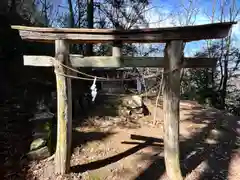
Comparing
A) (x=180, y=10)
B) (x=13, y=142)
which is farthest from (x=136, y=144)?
(x=180, y=10)

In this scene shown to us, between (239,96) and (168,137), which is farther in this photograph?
(239,96)

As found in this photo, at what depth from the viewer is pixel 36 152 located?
3652 mm

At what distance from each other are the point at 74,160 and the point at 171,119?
1813 millimetres

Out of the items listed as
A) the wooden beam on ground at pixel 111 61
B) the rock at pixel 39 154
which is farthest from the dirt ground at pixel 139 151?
the wooden beam on ground at pixel 111 61

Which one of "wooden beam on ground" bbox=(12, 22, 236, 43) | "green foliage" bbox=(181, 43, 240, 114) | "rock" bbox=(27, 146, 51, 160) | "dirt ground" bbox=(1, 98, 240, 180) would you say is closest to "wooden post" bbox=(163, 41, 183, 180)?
"wooden beam on ground" bbox=(12, 22, 236, 43)

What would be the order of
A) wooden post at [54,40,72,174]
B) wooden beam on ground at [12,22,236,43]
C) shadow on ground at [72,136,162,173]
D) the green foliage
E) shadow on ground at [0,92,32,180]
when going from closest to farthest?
wooden beam on ground at [12,22,236,43] → wooden post at [54,40,72,174] → shadow on ground at [0,92,32,180] → shadow on ground at [72,136,162,173] → the green foliage

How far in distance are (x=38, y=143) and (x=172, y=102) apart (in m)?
2.36

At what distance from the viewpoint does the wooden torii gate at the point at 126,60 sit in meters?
2.82

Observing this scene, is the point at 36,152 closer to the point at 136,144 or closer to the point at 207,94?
the point at 136,144

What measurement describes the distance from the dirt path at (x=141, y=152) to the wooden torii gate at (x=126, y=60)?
0.43 m

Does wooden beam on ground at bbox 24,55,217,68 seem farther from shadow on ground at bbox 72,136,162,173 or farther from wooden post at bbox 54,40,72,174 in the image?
shadow on ground at bbox 72,136,162,173

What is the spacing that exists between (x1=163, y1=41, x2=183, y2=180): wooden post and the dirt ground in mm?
341

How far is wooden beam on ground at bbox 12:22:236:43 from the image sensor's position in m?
2.79

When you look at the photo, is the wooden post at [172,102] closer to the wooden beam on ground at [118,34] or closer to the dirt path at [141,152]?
the wooden beam on ground at [118,34]
